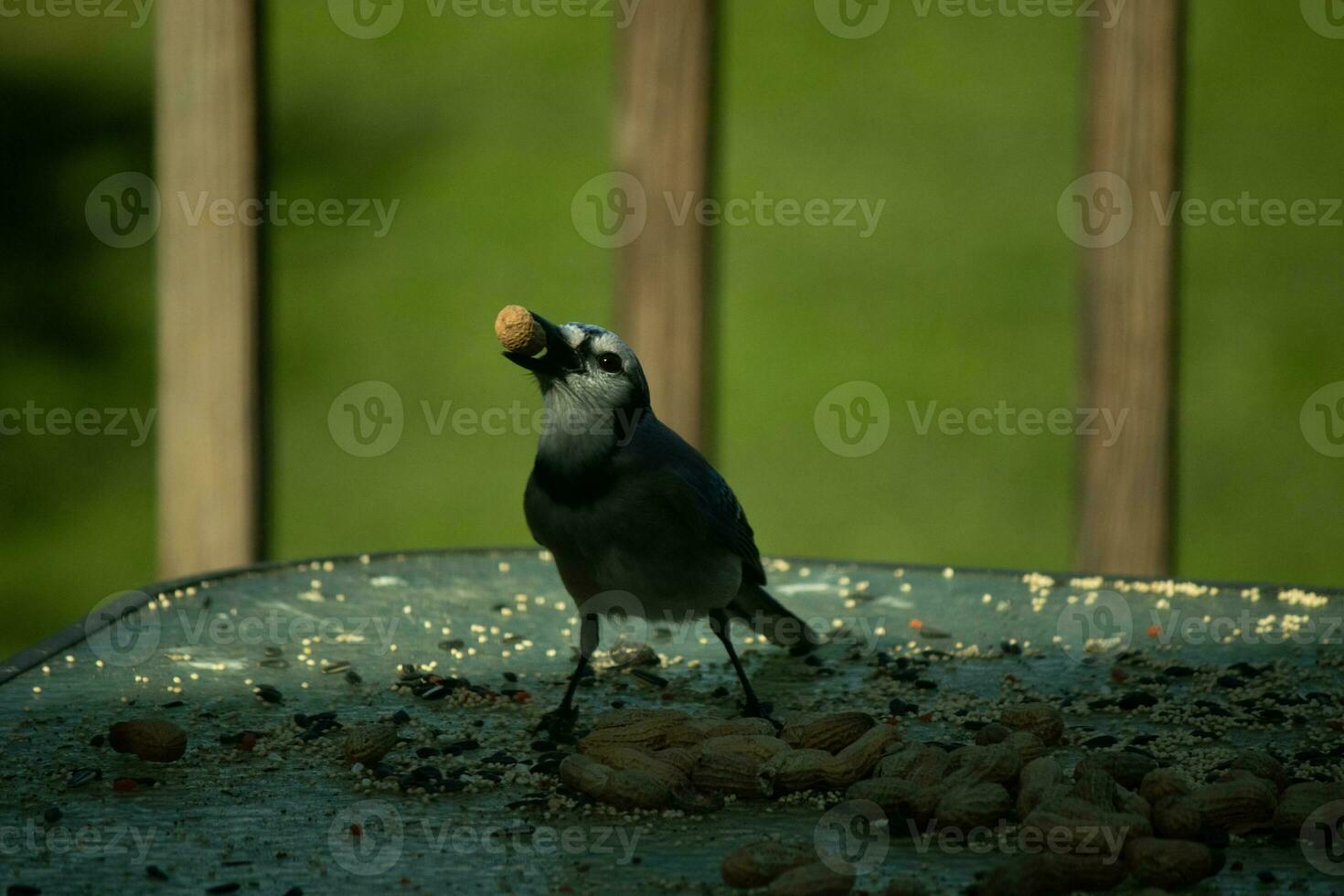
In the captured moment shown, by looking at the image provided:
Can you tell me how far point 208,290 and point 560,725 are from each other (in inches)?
106

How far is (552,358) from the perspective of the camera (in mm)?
2553

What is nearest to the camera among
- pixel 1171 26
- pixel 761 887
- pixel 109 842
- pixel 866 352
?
pixel 761 887

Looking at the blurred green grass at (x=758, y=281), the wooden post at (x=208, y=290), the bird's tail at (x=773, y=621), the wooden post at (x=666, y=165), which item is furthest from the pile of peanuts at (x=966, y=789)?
the wooden post at (x=208, y=290)

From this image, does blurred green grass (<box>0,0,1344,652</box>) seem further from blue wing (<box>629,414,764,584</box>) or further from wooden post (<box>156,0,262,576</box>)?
blue wing (<box>629,414,764,584</box>)

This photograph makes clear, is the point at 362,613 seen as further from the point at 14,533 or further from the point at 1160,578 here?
the point at 14,533

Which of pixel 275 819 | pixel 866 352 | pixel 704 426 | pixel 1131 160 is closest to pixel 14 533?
pixel 704 426

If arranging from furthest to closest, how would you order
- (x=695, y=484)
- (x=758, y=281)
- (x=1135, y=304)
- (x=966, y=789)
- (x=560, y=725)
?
(x=758, y=281) < (x=1135, y=304) < (x=695, y=484) < (x=560, y=725) < (x=966, y=789)

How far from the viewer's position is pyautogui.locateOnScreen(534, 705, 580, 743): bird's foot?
2416mm

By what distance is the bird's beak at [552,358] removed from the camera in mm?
2521

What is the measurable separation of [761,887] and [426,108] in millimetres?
3709

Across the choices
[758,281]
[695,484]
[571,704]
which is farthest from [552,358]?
[758,281]

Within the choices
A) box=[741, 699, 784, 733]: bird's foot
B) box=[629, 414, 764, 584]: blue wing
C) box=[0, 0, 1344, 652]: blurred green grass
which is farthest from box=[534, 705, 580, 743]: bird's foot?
box=[0, 0, 1344, 652]: blurred green grass

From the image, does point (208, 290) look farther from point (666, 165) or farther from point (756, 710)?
point (756, 710)

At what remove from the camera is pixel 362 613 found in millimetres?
3271
